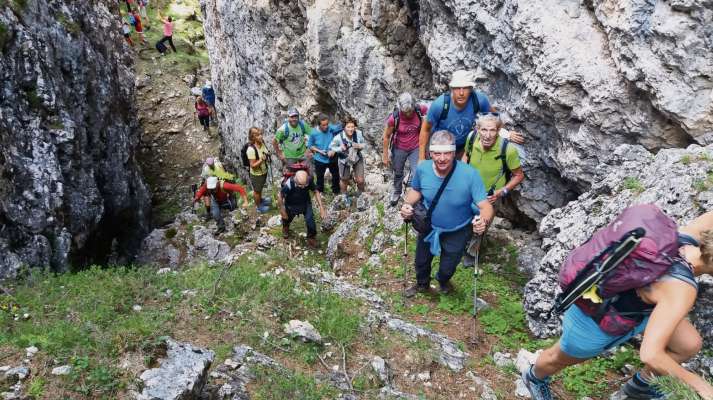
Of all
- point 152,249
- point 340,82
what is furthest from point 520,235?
point 152,249

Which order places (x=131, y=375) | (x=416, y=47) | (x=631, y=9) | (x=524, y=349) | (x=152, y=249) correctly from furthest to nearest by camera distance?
1. (x=152, y=249)
2. (x=416, y=47)
3. (x=631, y=9)
4. (x=524, y=349)
5. (x=131, y=375)

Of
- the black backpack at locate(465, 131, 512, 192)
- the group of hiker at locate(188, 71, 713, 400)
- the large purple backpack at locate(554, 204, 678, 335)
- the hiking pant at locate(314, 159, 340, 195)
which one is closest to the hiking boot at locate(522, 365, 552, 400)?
the group of hiker at locate(188, 71, 713, 400)

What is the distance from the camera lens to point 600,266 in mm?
3344

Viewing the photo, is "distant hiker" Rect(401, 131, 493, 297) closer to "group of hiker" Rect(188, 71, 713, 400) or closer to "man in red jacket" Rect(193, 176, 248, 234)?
"group of hiker" Rect(188, 71, 713, 400)

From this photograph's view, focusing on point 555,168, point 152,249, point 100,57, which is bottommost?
point 152,249

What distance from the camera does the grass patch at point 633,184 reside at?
5.89 m

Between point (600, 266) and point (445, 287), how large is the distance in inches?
144

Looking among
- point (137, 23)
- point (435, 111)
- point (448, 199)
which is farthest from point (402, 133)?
point (137, 23)

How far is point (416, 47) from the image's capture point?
12.8 meters

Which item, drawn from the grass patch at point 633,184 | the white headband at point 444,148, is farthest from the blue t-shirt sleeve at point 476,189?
the grass patch at point 633,184

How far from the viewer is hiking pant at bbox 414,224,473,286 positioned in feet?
19.7

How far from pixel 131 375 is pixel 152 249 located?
1144 centimetres

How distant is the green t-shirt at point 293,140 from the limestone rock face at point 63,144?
5701 mm

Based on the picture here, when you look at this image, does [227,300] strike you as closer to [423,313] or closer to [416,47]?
[423,313]
